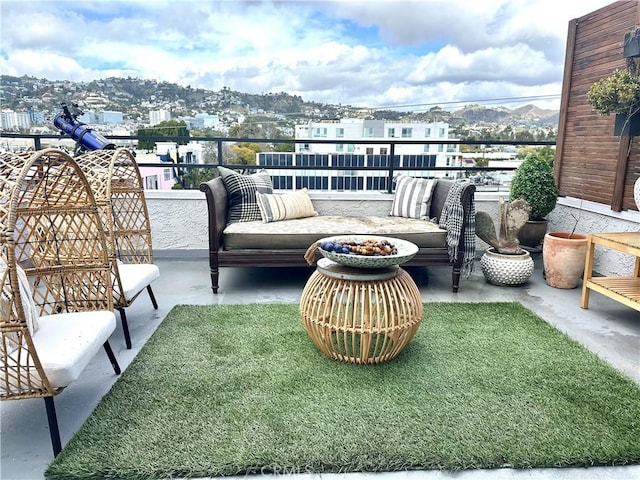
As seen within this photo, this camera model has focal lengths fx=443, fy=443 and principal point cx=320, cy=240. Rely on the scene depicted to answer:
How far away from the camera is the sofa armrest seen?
3.31m

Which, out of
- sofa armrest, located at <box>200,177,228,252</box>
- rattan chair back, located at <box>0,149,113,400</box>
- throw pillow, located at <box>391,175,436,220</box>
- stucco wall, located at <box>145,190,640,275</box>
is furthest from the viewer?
stucco wall, located at <box>145,190,640,275</box>

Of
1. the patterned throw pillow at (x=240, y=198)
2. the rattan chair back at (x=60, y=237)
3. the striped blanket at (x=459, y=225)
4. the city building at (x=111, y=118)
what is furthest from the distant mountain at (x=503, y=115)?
the rattan chair back at (x=60, y=237)

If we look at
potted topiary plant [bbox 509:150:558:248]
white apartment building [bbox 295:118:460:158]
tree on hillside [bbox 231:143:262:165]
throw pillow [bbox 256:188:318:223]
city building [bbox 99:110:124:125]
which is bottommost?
throw pillow [bbox 256:188:318:223]

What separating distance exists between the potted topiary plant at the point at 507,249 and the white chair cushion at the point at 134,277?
2.54 meters

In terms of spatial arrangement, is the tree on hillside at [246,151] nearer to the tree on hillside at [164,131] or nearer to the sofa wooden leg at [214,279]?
the tree on hillside at [164,131]

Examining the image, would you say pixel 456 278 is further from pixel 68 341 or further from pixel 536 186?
pixel 68 341

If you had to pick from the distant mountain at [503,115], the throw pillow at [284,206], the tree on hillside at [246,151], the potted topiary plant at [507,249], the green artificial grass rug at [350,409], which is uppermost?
the distant mountain at [503,115]

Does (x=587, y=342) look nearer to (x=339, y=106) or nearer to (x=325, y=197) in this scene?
(x=325, y=197)

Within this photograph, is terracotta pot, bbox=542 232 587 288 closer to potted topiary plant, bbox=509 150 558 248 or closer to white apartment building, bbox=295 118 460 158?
potted topiary plant, bbox=509 150 558 248

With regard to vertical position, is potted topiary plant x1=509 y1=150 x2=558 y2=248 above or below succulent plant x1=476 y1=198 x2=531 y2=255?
above

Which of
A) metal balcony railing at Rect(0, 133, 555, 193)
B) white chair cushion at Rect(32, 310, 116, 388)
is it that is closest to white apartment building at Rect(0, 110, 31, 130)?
metal balcony railing at Rect(0, 133, 555, 193)

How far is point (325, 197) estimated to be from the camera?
14.4 feet

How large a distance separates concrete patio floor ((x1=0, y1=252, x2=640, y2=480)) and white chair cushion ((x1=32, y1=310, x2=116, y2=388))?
0.31m

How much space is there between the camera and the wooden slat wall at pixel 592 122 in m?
3.47
